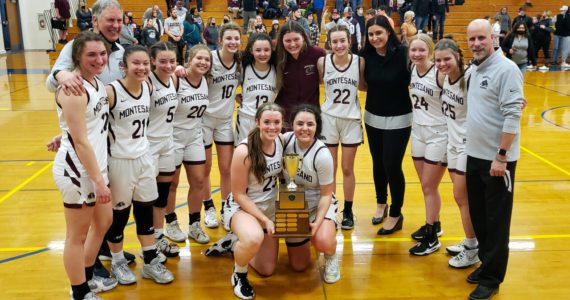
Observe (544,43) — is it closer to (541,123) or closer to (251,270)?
(541,123)

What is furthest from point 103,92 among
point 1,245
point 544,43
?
point 544,43

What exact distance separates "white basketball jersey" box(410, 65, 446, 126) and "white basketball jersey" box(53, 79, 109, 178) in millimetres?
2387

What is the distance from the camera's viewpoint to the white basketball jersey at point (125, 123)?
137 inches

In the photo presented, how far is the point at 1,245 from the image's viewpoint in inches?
179

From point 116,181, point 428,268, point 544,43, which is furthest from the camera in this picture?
point 544,43

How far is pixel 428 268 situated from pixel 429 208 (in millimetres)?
504

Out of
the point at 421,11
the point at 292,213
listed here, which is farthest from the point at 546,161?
the point at 421,11

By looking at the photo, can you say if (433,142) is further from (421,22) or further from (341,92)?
(421,22)

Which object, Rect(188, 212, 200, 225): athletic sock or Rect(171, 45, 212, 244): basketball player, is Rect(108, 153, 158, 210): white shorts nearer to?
Rect(171, 45, 212, 244): basketball player

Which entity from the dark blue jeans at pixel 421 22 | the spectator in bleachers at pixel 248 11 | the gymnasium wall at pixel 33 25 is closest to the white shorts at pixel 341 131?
the spectator in bleachers at pixel 248 11

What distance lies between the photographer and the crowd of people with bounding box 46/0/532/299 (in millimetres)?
3229

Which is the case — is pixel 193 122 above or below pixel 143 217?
above

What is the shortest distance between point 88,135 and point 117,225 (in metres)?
0.84

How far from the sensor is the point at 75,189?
10.2 ft
